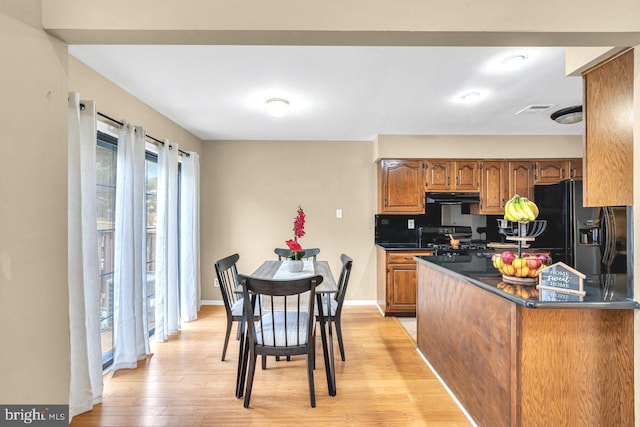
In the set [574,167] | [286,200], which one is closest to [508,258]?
[286,200]

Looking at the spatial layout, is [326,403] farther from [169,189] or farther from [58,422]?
[169,189]

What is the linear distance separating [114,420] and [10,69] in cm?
202

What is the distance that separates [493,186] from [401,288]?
1865 millimetres

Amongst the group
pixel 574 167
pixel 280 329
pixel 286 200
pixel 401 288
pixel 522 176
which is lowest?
pixel 401 288

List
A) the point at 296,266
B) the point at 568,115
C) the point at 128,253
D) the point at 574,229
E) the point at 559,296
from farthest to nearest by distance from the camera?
the point at 574,229, the point at 568,115, the point at 296,266, the point at 128,253, the point at 559,296

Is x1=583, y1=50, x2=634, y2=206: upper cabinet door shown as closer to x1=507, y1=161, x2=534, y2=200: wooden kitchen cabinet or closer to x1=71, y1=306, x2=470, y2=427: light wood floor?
x1=71, y1=306, x2=470, y2=427: light wood floor

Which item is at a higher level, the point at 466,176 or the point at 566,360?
the point at 466,176

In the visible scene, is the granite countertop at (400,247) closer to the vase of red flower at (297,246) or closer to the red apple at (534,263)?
the vase of red flower at (297,246)

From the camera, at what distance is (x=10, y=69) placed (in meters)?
1.10

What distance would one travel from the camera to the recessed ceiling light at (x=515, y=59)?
210 centimetres

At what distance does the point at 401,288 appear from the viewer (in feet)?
12.9

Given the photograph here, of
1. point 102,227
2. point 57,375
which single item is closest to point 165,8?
point 57,375

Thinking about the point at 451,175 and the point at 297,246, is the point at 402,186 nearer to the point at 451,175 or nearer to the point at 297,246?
the point at 451,175

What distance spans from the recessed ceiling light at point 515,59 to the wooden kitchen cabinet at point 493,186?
2218mm
